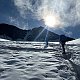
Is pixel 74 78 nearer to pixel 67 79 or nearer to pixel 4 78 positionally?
pixel 67 79

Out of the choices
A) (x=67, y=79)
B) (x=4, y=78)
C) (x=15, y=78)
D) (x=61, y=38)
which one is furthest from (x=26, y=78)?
(x=61, y=38)

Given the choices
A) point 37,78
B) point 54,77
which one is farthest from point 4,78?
point 54,77

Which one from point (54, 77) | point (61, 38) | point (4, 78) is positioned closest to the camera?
point (4, 78)

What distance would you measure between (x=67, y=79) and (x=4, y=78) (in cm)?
253

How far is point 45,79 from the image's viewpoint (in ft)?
21.6

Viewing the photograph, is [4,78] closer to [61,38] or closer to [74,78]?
[74,78]

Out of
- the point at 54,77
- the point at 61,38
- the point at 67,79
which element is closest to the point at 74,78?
the point at 67,79

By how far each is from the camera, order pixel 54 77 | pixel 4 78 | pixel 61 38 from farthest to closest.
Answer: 1. pixel 61 38
2. pixel 54 77
3. pixel 4 78

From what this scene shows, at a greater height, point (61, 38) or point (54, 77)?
point (61, 38)

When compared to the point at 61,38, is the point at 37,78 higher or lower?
lower

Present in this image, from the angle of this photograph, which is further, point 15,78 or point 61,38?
point 61,38

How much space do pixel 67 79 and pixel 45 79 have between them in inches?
35.3

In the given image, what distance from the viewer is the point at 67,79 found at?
6598 millimetres

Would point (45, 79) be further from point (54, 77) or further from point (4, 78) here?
point (4, 78)
